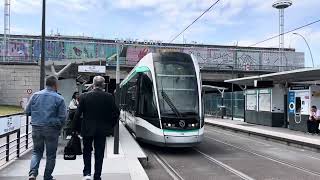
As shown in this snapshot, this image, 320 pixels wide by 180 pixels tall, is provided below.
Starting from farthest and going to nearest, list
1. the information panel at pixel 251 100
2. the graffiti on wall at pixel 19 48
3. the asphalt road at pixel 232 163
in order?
the graffiti on wall at pixel 19 48, the information panel at pixel 251 100, the asphalt road at pixel 232 163

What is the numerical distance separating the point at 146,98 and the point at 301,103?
1258 cm

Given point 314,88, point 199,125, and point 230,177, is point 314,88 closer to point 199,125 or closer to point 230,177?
point 199,125

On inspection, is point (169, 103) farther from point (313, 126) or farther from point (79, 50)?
point (79, 50)

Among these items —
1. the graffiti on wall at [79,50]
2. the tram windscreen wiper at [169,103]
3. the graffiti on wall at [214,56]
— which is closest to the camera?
the tram windscreen wiper at [169,103]

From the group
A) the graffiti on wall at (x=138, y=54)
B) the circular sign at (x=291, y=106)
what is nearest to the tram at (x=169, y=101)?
the circular sign at (x=291, y=106)

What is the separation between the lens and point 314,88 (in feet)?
85.7

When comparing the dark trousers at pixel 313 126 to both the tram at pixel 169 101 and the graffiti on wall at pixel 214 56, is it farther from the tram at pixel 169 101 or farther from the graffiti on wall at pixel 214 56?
the graffiti on wall at pixel 214 56

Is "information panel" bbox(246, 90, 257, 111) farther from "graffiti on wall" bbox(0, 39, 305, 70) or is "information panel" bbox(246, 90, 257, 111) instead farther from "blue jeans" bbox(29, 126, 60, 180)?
"graffiti on wall" bbox(0, 39, 305, 70)

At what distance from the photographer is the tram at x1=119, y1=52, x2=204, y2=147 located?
16297 mm

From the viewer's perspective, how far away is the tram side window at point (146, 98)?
16797 millimetres

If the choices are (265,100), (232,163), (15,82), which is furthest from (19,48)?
(232,163)

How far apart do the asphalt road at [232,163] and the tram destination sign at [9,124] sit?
11.2 feet

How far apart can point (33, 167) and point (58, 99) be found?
1215 millimetres

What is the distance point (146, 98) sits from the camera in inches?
678
